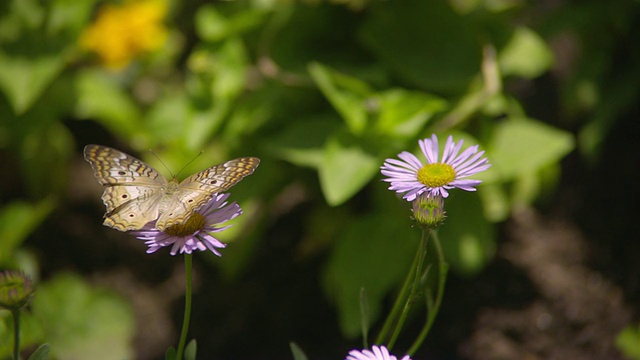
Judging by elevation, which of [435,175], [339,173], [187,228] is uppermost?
[339,173]

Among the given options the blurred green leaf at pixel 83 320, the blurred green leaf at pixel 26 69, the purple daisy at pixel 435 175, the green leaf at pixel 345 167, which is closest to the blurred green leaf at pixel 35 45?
the blurred green leaf at pixel 26 69

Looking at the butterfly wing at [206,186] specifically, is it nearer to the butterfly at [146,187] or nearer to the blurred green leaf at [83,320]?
the butterfly at [146,187]

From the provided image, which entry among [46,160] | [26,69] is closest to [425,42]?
[26,69]

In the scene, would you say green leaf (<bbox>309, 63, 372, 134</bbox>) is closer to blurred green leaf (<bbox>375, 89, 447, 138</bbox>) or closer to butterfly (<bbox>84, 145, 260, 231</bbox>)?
blurred green leaf (<bbox>375, 89, 447, 138</bbox>)

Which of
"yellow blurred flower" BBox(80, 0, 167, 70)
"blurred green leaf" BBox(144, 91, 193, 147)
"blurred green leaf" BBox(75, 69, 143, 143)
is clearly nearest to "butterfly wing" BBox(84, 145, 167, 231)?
"blurred green leaf" BBox(144, 91, 193, 147)

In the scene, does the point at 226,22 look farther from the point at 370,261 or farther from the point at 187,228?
the point at 187,228

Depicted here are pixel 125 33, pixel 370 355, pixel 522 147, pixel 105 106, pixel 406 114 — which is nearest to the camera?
pixel 370 355
